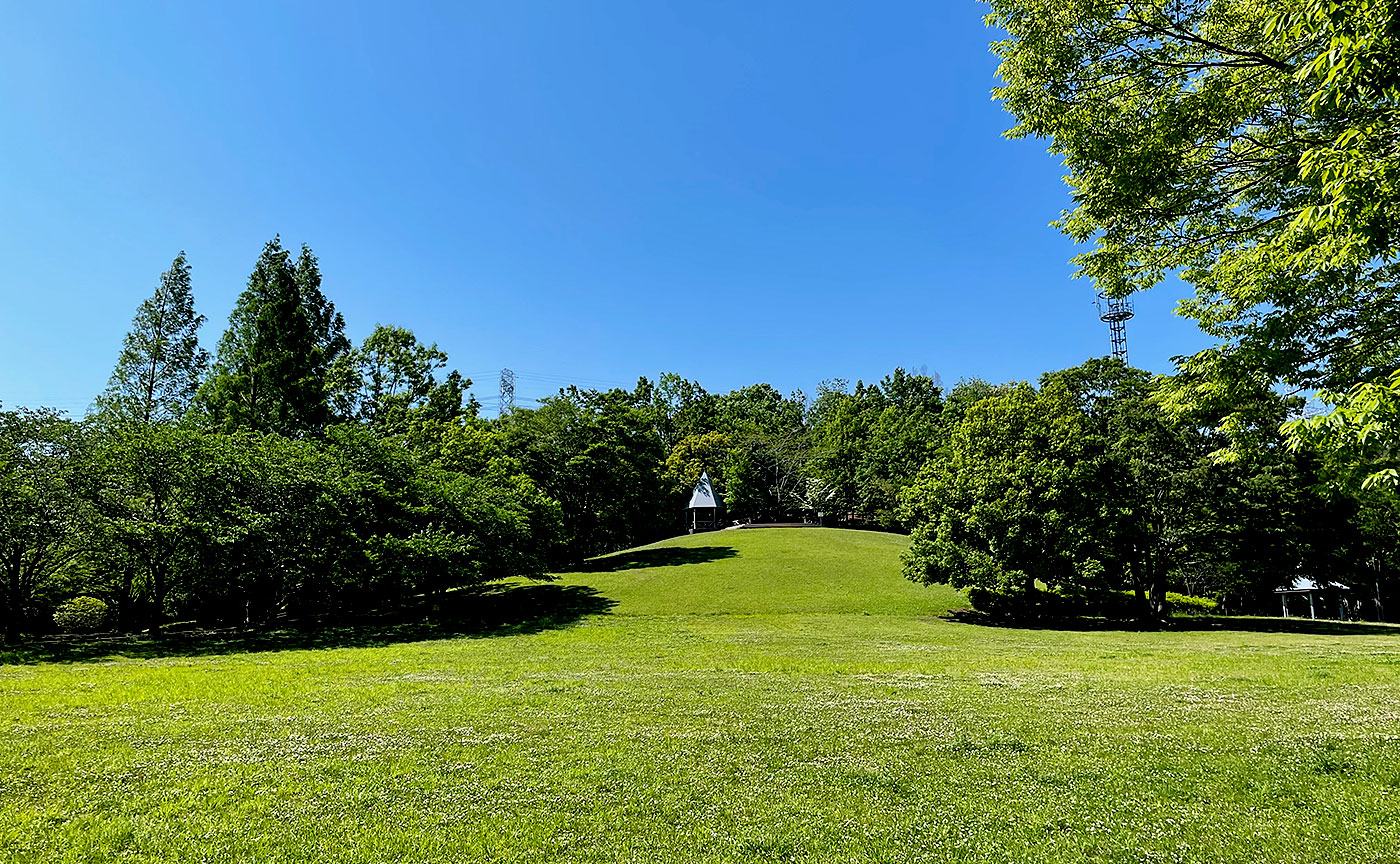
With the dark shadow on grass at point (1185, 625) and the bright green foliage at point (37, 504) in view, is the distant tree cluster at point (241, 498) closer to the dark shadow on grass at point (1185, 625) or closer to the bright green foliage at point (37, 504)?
the bright green foliage at point (37, 504)

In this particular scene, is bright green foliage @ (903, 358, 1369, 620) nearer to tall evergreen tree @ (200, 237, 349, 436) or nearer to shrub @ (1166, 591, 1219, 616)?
shrub @ (1166, 591, 1219, 616)

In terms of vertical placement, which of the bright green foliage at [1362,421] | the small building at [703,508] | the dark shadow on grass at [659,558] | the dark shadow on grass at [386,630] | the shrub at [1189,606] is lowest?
the shrub at [1189,606]

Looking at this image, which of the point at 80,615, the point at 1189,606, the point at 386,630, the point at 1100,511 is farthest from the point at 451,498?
the point at 1189,606

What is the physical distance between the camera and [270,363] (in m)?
38.2

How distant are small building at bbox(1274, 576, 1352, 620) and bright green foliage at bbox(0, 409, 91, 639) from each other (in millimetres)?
55328

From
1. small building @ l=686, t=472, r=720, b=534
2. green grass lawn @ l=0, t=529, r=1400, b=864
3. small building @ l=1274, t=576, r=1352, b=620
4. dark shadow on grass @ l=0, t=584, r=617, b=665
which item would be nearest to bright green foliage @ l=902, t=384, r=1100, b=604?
green grass lawn @ l=0, t=529, r=1400, b=864

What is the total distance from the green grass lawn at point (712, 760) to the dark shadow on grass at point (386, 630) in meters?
4.50

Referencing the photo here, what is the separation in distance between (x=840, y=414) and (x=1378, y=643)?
45275 mm

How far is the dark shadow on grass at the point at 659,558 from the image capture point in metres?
40.9

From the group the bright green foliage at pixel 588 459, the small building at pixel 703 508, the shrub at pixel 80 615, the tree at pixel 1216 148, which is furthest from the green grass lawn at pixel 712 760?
the small building at pixel 703 508

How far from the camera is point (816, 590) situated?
34.0 meters

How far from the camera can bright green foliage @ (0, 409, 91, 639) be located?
765 inches

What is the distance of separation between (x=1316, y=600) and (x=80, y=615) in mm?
68598

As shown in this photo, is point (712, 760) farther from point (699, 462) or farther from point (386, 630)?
point (699, 462)
